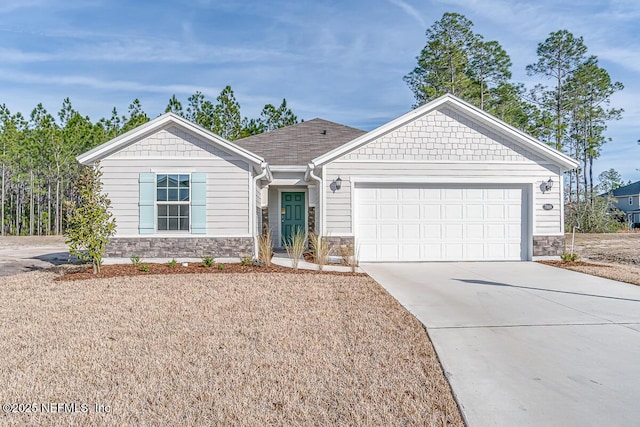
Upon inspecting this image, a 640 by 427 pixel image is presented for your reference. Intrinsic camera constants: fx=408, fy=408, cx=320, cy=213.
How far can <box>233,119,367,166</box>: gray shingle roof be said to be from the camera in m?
14.3

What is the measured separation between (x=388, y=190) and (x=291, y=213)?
423cm

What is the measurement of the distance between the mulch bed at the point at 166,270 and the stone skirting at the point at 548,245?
5.54 meters

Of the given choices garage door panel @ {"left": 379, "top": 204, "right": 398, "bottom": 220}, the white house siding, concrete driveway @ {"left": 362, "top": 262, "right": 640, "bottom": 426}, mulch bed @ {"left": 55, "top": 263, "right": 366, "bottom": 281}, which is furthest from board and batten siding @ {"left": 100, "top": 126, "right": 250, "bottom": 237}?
the white house siding

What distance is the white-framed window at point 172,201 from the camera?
1087cm

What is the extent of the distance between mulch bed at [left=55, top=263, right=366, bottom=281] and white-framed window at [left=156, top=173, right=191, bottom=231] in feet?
4.32

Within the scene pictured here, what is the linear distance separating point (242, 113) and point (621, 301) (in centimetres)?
2633

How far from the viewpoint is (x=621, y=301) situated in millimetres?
6398

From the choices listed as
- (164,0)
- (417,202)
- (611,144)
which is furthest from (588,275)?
(611,144)

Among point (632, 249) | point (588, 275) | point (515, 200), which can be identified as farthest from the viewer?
point (632, 249)

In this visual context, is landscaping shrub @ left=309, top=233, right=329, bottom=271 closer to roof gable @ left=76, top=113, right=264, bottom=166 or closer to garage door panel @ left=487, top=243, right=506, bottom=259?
roof gable @ left=76, top=113, right=264, bottom=166

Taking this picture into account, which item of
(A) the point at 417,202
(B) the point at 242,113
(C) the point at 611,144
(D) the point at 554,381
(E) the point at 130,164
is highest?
(B) the point at 242,113

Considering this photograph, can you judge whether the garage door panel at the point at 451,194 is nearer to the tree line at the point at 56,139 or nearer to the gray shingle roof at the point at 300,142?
the gray shingle roof at the point at 300,142

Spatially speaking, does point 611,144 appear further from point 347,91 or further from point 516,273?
point 516,273

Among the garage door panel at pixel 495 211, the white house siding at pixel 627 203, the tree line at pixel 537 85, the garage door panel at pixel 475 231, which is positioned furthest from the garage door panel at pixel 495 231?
the white house siding at pixel 627 203
